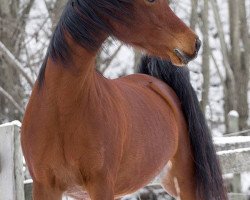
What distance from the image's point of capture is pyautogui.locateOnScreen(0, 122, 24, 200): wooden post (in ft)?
13.1

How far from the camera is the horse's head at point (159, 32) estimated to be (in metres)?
2.86

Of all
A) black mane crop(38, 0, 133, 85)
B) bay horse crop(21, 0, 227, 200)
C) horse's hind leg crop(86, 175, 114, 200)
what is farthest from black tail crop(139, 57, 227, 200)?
black mane crop(38, 0, 133, 85)

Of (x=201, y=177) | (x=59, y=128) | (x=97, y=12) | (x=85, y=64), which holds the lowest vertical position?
(x=201, y=177)

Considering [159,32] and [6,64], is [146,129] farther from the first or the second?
[6,64]

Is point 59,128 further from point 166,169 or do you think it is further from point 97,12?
point 166,169

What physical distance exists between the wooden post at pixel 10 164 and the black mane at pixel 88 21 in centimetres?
123

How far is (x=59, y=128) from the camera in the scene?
2955mm

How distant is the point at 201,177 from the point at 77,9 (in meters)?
1.71

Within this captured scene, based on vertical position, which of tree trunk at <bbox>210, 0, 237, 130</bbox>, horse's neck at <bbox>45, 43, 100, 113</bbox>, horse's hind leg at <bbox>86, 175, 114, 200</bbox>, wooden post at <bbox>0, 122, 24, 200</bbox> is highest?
tree trunk at <bbox>210, 0, 237, 130</bbox>

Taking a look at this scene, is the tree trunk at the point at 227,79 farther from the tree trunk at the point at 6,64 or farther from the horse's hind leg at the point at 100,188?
the horse's hind leg at the point at 100,188

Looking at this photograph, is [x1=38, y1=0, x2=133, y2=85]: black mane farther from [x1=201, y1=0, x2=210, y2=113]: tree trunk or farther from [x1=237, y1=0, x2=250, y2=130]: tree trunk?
[x1=201, y1=0, x2=210, y2=113]: tree trunk

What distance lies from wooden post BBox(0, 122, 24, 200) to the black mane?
4.02ft

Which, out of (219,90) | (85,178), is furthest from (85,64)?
(219,90)

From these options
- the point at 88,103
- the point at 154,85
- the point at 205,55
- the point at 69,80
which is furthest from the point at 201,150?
the point at 205,55
